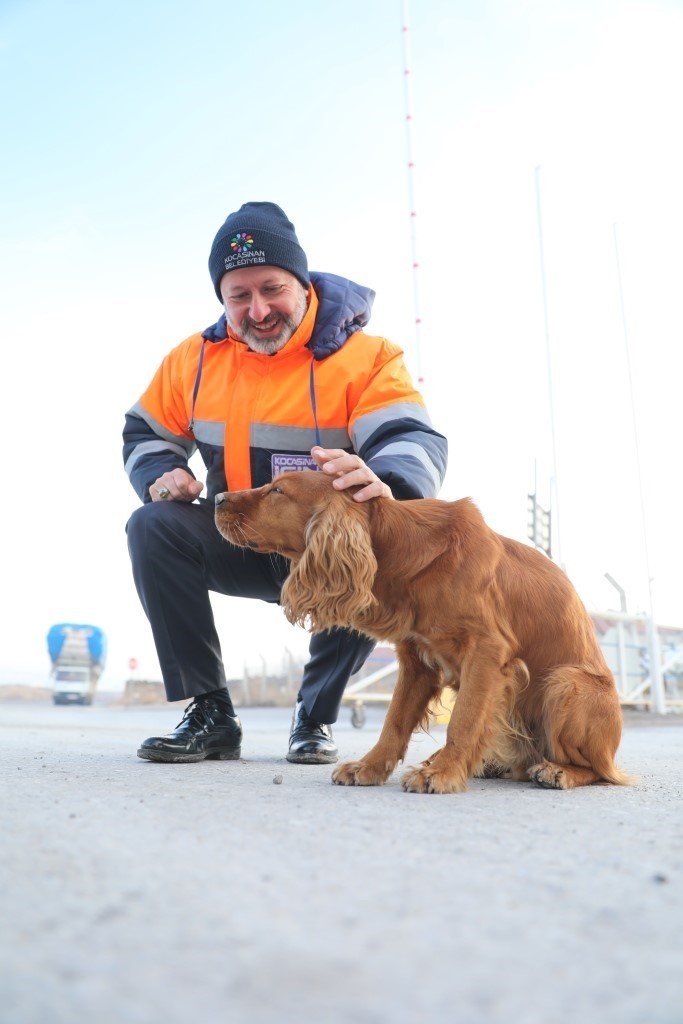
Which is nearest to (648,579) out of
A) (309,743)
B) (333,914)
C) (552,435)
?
(552,435)

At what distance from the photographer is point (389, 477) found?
9.84 feet

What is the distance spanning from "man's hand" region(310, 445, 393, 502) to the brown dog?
30 millimetres

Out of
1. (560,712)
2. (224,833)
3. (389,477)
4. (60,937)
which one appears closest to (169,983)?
(60,937)

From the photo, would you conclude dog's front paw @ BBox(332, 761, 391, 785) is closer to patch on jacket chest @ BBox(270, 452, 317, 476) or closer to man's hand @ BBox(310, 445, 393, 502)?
man's hand @ BBox(310, 445, 393, 502)

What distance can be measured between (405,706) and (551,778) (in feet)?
1.60

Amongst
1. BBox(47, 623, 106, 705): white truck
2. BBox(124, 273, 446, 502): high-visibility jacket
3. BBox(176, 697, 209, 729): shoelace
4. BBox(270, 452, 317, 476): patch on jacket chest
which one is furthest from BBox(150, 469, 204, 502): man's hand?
BBox(47, 623, 106, 705): white truck

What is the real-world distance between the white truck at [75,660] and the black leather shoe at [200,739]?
882 inches

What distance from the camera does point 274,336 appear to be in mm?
3494

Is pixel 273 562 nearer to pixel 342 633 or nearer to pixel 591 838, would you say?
pixel 342 633

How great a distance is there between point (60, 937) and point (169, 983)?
0.60 feet

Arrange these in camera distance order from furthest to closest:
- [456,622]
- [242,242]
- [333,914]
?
[242,242] < [456,622] < [333,914]

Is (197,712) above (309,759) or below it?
above

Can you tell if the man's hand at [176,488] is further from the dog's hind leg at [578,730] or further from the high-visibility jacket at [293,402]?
the dog's hind leg at [578,730]

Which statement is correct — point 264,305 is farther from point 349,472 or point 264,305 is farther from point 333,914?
point 333,914
